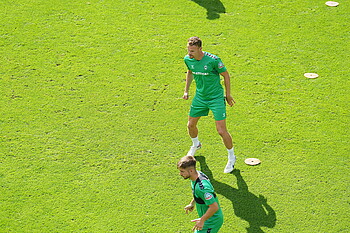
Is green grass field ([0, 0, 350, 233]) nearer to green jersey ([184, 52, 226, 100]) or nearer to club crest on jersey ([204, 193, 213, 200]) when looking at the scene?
green jersey ([184, 52, 226, 100])

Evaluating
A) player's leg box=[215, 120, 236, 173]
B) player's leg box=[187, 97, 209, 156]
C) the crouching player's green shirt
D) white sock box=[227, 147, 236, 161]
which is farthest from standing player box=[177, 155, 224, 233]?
player's leg box=[187, 97, 209, 156]

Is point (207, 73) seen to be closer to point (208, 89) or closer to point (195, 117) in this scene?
point (208, 89)

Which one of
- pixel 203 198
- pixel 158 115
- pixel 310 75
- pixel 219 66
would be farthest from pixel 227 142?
pixel 310 75

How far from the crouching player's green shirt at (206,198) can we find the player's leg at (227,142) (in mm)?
2158

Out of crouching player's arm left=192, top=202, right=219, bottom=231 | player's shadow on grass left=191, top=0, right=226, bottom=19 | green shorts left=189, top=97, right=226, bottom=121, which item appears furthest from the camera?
player's shadow on grass left=191, top=0, right=226, bottom=19

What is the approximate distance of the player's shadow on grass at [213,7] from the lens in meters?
13.5

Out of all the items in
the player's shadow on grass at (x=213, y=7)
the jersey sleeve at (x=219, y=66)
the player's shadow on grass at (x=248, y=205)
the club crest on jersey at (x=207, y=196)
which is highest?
the jersey sleeve at (x=219, y=66)

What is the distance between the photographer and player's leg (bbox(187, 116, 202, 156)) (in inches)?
361

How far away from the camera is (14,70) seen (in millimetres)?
11750

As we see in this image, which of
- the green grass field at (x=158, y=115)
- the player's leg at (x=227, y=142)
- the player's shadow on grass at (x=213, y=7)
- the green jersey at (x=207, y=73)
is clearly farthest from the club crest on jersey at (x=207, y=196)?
the player's shadow on grass at (x=213, y=7)

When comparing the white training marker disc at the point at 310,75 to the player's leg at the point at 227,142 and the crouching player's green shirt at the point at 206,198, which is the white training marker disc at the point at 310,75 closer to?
the player's leg at the point at 227,142

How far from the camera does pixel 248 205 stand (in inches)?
327

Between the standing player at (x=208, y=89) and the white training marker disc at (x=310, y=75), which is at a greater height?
the standing player at (x=208, y=89)

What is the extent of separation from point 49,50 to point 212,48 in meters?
3.88
